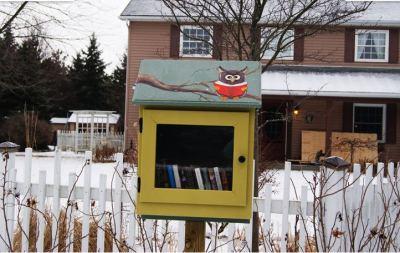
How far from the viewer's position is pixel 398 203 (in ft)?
12.7

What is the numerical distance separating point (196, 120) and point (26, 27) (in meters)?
8.69

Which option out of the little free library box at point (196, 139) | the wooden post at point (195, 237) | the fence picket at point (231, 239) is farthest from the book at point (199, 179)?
the fence picket at point (231, 239)

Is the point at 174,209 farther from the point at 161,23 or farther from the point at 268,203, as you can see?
the point at 161,23

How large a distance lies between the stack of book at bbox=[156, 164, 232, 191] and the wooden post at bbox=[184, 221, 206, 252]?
1.13 feet

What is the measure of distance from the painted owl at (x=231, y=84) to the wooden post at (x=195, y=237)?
83cm

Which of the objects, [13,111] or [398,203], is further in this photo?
[13,111]

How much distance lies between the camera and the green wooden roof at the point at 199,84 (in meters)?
2.62

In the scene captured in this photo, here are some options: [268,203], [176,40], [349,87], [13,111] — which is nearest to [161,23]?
[176,40]

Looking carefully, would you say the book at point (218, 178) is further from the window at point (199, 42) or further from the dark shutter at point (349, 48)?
the dark shutter at point (349, 48)

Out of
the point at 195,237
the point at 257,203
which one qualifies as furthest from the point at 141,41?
the point at 195,237

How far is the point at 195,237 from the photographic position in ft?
9.70

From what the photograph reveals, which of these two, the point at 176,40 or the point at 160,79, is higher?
the point at 176,40

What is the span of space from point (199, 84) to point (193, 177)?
0.52m

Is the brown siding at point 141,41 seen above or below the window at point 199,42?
above
